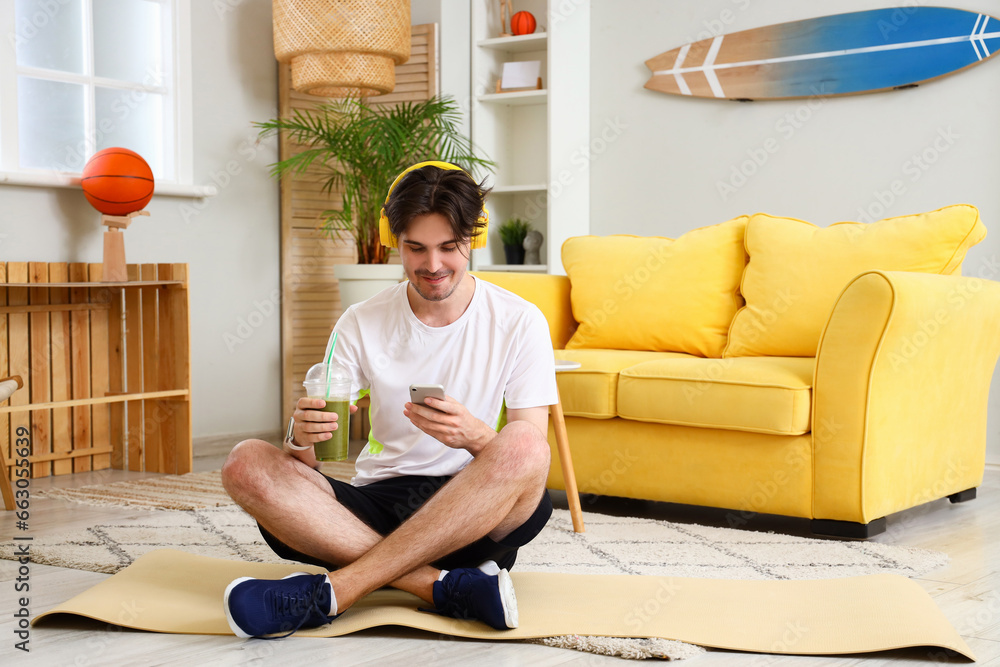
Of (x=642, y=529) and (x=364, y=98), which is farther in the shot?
(x=364, y=98)

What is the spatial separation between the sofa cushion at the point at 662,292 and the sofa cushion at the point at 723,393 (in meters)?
0.30

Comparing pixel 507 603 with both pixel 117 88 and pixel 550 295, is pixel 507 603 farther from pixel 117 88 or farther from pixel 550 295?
pixel 117 88

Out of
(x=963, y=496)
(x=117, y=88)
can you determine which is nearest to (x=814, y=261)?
(x=963, y=496)

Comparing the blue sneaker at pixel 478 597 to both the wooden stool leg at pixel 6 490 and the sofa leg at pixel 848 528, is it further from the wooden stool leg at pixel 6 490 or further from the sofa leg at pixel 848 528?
the wooden stool leg at pixel 6 490

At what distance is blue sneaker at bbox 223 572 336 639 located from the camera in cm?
171

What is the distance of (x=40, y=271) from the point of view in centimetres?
361

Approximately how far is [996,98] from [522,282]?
6.13 ft

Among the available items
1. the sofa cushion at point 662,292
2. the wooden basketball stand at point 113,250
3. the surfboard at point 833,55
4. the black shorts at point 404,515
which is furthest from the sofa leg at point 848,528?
the wooden basketball stand at point 113,250

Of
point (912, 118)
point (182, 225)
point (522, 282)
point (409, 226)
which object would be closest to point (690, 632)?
point (409, 226)

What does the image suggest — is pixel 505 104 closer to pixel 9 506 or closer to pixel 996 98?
pixel 996 98

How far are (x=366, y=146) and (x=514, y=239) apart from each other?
82 cm

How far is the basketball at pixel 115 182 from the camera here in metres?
3.55

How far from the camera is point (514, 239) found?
15.4 ft

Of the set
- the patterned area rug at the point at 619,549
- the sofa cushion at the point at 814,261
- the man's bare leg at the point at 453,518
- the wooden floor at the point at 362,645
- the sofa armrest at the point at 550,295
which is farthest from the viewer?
the sofa armrest at the point at 550,295
